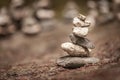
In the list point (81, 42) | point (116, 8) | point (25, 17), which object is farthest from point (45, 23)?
point (81, 42)

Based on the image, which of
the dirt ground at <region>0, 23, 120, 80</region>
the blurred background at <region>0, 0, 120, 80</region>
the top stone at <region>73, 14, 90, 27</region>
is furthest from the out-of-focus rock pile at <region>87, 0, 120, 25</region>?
the top stone at <region>73, 14, 90, 27</region>

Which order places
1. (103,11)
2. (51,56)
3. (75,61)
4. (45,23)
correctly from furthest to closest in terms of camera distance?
(45,23)
(103,11)
(51,56)
(75,61)

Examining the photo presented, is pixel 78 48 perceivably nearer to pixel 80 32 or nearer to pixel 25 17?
pixel 80 32

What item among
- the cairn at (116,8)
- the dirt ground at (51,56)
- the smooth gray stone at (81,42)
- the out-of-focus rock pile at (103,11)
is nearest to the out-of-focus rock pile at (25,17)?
the dirt ground at (51,56)

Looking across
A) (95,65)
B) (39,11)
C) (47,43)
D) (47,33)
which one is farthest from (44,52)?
(95,65)

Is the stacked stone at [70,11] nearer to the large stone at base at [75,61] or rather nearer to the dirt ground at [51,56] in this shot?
the dirt ground at [51,56]

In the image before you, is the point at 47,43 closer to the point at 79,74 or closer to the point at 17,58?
the point at 17,58
